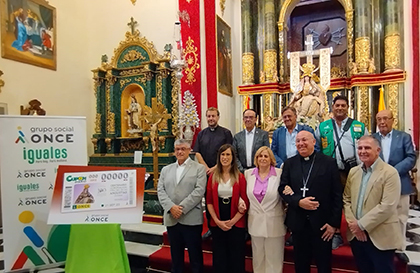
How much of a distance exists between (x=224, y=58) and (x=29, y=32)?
410cm

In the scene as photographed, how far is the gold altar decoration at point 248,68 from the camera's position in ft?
27.2

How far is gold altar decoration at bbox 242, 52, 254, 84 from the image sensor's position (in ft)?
27.2

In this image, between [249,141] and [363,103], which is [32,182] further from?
[363,103]

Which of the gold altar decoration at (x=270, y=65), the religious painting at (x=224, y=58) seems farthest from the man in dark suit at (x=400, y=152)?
the gold altar decoration at (x=270, y=65)

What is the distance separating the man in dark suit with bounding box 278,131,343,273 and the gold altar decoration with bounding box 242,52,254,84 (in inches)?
240

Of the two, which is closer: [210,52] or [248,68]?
[210,52]

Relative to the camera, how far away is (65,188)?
99.4 inches

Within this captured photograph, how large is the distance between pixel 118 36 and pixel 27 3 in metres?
1.62

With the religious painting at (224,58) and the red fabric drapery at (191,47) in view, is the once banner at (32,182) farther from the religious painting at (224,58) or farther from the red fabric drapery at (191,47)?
the religious painting at (224,58)

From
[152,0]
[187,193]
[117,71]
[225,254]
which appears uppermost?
[152,0]

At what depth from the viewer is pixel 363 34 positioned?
7453 millimetres

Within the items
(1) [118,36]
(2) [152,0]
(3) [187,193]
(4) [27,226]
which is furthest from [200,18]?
(4) [27,226]

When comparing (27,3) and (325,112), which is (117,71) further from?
(325,112)

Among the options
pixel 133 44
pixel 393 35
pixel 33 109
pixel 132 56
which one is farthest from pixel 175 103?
pixel 393 35
